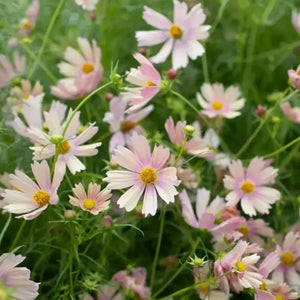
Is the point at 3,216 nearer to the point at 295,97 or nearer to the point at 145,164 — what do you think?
the point at 145,164

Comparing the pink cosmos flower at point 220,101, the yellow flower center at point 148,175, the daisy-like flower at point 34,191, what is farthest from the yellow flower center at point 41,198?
the pink cosmos flower at point 220,101

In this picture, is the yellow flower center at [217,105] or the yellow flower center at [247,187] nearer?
the yellow flower center at [247,187]

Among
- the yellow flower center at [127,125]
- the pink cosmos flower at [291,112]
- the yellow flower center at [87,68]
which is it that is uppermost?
the yellow flower center at [87,68]

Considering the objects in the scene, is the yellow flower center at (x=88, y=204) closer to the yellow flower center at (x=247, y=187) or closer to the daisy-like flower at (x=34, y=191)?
the daisy-like flower at (x=34, y=191)

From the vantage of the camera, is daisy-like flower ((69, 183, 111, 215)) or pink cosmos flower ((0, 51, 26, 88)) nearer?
daisy-like flower ((69, 183, 111, 215))

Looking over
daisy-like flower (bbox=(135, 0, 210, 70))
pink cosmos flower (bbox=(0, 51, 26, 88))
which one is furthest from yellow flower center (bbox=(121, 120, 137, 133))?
pink cosmos flower (bbox=(0, 51, 26, 88))

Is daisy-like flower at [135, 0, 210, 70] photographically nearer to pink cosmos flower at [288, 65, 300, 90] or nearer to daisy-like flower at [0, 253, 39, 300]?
pink cosmos flower at [288, 65, 300, 90]
